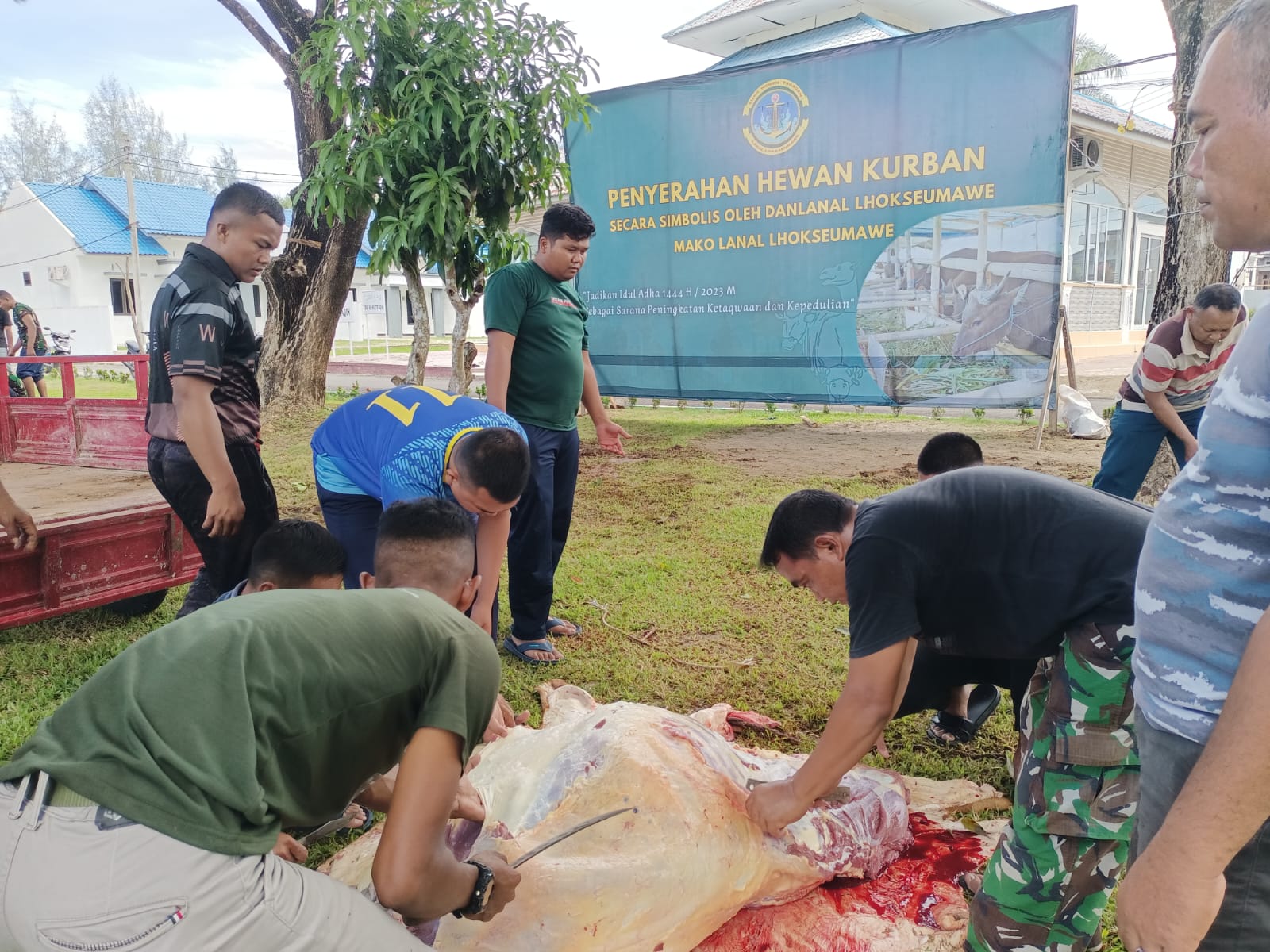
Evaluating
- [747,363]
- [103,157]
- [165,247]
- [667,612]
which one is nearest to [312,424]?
[747,363]

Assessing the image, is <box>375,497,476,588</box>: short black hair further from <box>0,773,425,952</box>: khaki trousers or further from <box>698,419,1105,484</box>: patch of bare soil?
<box>698,419,1105,484</box>: patch of bare soil

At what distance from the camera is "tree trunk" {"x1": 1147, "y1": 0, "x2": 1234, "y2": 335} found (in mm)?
5863

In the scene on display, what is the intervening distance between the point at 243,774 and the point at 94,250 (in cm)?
3150

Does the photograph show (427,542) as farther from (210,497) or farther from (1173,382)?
(1173,382)

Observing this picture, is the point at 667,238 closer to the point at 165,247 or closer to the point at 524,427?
the point at 524,427

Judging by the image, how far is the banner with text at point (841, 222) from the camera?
834 centimetres

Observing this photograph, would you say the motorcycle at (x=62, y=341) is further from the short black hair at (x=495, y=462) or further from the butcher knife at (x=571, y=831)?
the butcher knife at (x=571, y=831)

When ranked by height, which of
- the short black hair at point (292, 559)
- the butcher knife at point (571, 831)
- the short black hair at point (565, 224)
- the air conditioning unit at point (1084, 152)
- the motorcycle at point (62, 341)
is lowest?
the butcher knife at point (571, 831)

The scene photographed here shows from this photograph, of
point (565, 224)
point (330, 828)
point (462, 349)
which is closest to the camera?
point (330, 828)

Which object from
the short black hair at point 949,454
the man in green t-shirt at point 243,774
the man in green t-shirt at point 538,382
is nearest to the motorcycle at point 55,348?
the man in green t-shirt at point 538,382

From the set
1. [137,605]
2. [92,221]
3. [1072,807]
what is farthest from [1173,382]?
[92,221]

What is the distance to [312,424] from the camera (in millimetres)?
10359

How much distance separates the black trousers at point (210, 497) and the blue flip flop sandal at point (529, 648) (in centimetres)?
120

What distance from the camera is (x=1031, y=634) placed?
196cm
